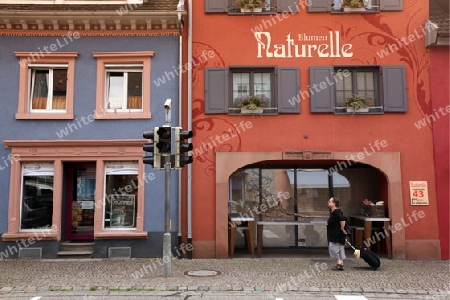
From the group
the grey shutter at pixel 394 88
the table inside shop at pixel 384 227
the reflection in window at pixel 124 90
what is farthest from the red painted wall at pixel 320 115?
the reflection in window at pixel 124 90

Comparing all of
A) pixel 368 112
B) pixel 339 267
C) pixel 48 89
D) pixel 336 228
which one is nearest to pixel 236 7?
pixel 368 112

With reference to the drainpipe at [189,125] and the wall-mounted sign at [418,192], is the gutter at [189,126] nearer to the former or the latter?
the drainpipe at [189,125]

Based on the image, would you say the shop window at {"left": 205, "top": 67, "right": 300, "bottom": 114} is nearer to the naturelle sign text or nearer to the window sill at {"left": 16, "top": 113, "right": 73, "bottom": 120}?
the naturelle sign text

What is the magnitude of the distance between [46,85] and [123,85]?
229 cm

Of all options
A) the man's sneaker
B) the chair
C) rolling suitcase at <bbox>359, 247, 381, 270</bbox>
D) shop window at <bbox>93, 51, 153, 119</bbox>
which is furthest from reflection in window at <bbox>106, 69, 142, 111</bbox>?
rolling suitcase at <bbox>359, 247, 381, 270</bbox>

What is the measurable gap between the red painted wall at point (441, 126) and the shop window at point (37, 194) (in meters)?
11.1

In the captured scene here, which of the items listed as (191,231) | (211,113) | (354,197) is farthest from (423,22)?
(191,231)

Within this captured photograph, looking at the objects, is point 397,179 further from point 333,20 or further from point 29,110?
point 29,110

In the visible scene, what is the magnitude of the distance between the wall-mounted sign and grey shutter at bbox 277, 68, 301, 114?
3875 millimetres

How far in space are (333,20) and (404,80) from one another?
2.70 m

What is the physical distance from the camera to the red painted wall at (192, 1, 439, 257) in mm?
12383

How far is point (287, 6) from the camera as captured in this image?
1288 cm

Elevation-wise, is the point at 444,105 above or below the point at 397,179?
above

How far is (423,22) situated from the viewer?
12750 millimetres
